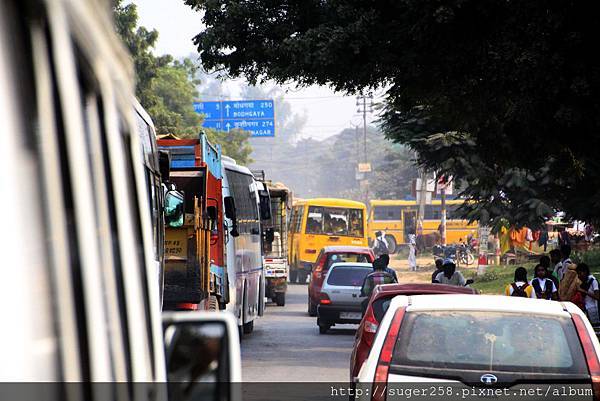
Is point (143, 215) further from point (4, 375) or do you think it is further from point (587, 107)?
point (587, 107)

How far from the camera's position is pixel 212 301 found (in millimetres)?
18031

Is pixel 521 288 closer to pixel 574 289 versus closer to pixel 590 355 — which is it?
pixel 574 289

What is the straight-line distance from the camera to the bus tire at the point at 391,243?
7738cm

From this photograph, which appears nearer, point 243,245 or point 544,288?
point 544,288

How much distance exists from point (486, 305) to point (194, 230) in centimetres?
930

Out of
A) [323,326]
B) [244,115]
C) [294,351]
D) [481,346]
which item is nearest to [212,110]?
[244,115]

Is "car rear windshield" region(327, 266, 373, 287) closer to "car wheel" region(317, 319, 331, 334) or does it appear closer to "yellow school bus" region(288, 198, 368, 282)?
"car wheel" region(317, 319, 331, 334)

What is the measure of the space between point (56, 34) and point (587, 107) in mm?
14566

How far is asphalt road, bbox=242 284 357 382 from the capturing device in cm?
1620

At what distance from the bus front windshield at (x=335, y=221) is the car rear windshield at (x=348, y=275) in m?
25.0

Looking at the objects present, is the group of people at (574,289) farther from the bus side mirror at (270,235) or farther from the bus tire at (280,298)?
the bus tire at (280,298)

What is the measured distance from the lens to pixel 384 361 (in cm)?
804

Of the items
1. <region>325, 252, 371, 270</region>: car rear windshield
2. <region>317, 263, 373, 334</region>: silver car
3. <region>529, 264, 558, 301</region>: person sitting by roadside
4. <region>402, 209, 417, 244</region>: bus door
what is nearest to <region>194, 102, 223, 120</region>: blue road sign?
<region>402, 209, 417, 244</region>: bus door

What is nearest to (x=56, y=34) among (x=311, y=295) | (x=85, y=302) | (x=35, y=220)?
(x=35, y=220)
